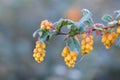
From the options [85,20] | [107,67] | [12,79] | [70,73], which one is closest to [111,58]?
[107,67]

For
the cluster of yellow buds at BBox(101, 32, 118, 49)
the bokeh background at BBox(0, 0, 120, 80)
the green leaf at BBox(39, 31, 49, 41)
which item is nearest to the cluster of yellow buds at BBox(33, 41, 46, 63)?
the green leaf at BBox(39, 31, 49, 41)

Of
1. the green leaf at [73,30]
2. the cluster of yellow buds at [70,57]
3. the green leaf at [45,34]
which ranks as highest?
the green leaf at [45,34]

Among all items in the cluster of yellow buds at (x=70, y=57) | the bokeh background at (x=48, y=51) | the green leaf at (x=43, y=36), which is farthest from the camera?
the bokeh background at (x=48, y=51)

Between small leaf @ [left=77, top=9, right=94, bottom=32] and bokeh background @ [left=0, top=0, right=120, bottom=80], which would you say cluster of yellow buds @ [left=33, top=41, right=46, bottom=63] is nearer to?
small leaf @ [left=77, top=9, right=94, bottom=32]

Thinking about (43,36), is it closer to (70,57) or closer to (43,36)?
(43,36)

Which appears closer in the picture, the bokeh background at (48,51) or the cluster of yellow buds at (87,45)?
the cluster of yellow buds at (87,45)

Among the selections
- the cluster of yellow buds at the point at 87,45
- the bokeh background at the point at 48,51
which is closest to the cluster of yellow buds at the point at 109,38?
the cluster of yellow buds at the point at 87,45

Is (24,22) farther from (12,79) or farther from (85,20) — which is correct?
(85,20)

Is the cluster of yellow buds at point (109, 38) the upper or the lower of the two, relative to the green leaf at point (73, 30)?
lower

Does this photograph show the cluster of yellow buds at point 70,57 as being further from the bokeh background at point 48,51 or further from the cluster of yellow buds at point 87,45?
the bokeh background at point 48,51
